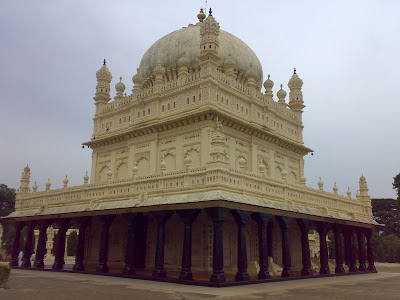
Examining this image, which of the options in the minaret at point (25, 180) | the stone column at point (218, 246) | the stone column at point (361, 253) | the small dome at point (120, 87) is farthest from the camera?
the small dome at point (120, 87)

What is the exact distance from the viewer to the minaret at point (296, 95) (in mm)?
25906

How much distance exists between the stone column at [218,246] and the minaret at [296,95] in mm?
14840

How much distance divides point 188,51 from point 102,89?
6201 millimetres

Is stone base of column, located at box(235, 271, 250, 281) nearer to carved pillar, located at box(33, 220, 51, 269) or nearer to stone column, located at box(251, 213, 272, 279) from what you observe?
stone column, located at box(251, 213, 272, 279)

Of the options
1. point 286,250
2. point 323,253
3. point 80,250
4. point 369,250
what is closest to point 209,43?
point 286,250

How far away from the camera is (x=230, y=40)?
982 inches

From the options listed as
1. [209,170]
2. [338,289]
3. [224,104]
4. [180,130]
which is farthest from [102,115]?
[338,289]

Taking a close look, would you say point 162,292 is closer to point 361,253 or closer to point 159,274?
point 159,274

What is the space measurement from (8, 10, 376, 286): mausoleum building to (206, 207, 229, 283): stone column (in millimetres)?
33

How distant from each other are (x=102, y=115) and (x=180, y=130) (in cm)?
698

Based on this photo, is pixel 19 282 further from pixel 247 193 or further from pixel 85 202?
pixel 247 193

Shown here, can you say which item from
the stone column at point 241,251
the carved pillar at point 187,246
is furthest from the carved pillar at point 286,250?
the carved pillar at point 187,246

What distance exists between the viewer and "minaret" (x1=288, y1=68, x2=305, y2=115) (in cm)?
2591

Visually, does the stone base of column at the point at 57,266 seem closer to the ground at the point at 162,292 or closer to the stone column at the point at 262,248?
the ground at the point at 162,292
